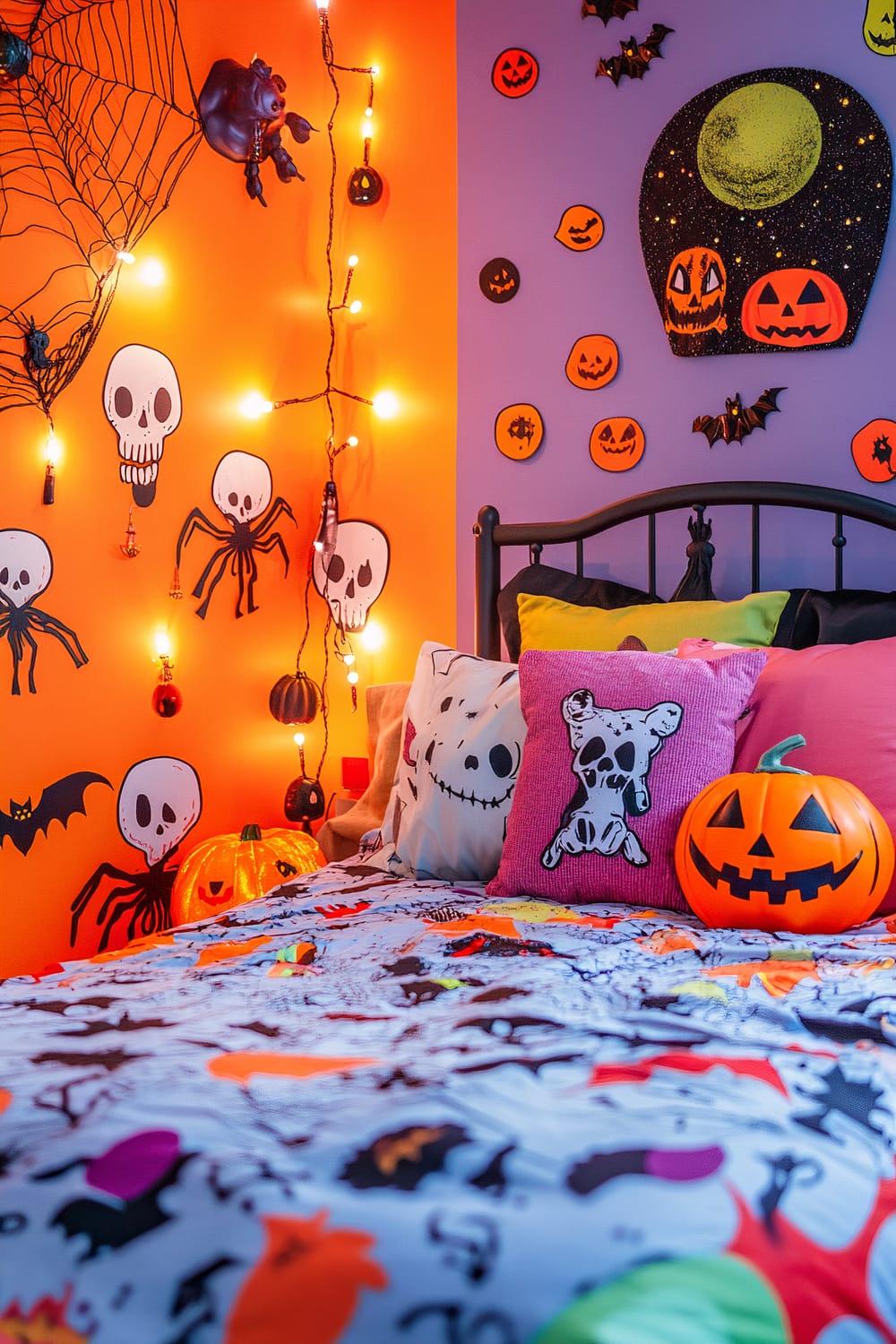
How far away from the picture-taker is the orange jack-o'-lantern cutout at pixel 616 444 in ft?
7.52

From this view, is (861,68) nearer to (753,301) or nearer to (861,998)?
(753,301)

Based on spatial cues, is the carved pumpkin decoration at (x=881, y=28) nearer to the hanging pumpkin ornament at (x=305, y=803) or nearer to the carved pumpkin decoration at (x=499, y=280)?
the carved pumpkin decoration at (x=499, y=280)

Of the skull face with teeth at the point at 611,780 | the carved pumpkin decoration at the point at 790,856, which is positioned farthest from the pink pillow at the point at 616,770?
the carved pumpkin decoration at the point at 790,856

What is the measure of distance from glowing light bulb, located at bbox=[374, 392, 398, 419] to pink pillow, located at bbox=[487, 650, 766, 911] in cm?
133

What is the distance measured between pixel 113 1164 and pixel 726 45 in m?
2.36

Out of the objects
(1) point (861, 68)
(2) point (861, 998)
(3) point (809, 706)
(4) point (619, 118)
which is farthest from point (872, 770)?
(4) point (619, 118)

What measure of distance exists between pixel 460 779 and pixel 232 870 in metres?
0.78

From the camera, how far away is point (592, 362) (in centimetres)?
234

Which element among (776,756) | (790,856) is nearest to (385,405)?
(776,756)

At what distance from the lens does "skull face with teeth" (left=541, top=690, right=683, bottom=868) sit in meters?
1.40

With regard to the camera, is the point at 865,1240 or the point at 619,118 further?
the point at 619,118

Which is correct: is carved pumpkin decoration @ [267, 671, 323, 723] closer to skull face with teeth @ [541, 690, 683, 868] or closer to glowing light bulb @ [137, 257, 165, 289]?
glowing light bulb @ [137, 257, 165, 289]

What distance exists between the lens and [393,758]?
2072mm

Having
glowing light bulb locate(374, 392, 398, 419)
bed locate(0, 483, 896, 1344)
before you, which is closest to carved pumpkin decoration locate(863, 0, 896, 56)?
glowing light bulb locate(374, 392, 398, 419)
